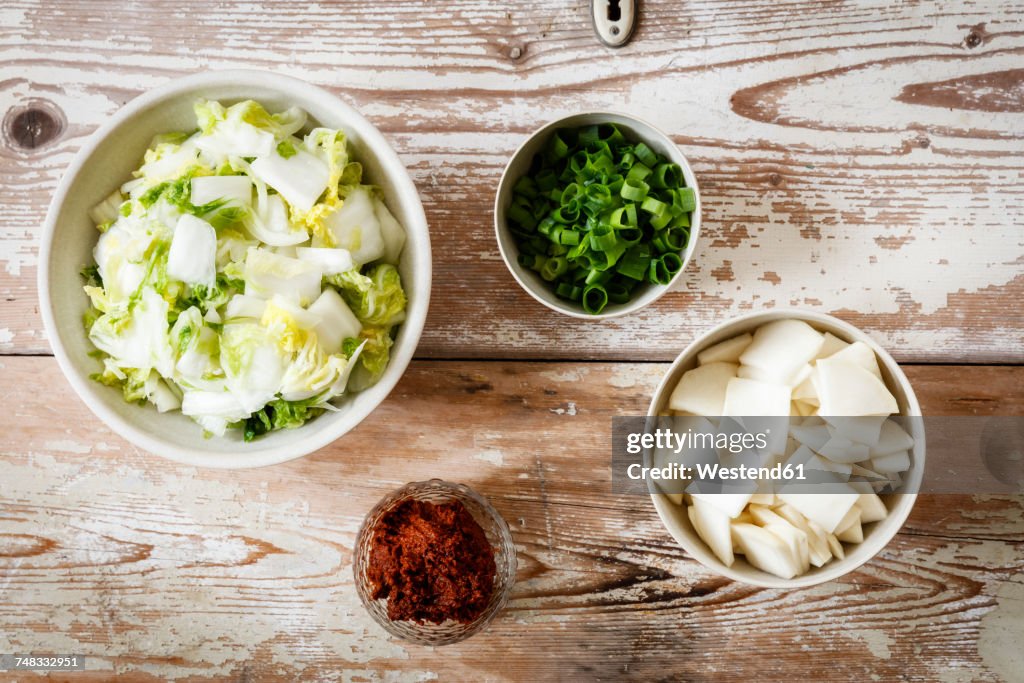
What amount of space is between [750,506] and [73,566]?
1257 millimetres

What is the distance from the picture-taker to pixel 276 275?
112 cm

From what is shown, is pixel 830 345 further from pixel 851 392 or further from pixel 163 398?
pixel 163 398

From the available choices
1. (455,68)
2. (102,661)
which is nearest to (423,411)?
(455,68)

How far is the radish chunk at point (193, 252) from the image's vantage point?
3.56 ft

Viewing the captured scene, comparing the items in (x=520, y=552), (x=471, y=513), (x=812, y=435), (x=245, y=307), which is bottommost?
(x=520, y=552)

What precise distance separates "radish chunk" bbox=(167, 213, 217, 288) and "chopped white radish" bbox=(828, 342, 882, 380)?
0.97 m

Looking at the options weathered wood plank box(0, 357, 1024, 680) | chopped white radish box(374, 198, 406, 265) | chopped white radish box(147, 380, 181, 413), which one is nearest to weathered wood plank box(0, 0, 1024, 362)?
weathered wood plank box(0, 357, 1024, 680)

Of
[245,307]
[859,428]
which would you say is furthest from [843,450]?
[245,307]

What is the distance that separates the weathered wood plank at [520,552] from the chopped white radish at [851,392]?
28 centimetres

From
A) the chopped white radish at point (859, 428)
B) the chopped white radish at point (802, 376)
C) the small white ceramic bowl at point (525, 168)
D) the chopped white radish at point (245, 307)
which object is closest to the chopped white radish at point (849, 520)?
the chopped white radish at point (859, 428)

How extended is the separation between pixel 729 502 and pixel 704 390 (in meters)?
0.19

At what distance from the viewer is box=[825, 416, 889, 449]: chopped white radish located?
121 centimetres

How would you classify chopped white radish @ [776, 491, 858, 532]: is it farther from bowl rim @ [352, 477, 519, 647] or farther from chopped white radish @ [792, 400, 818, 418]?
bowl rim @ [352, 477, 519, 647]

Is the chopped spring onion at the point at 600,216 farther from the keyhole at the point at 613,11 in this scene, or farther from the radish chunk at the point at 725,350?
the keyhole at the point at 613,11
